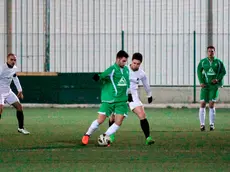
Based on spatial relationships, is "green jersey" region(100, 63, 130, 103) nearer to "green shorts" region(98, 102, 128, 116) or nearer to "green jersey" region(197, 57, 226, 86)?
"green shorts" region(98, 102, 128, 116)

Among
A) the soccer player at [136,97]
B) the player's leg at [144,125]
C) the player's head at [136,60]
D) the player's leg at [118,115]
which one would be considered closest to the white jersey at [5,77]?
the soccer player at [136,97]

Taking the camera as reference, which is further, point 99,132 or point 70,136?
point 99,132

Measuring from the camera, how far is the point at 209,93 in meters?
22.5

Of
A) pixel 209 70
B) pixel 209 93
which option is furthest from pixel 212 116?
pixel 209 70

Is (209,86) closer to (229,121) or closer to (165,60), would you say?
(229,121)

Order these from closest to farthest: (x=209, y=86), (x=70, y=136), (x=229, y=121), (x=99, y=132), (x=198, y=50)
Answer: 1. (x=70, y=136)
2. (x=99, y=132)
3. (x=209, y=86)
4. (x=229, y=121)
5. (x=198, y=50)

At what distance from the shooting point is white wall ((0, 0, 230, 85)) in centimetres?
3488

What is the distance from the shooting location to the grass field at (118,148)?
531 inches

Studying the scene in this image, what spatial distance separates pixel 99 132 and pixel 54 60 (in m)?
14.3

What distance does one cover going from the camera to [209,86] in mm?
22422

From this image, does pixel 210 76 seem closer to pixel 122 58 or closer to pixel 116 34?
pixel 122 58

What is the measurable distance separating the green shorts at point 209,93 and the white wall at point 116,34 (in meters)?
12.3

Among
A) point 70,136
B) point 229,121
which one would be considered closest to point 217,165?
point 70,136

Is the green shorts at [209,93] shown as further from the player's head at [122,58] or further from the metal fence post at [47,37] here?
the metal fence post at [47,37]
